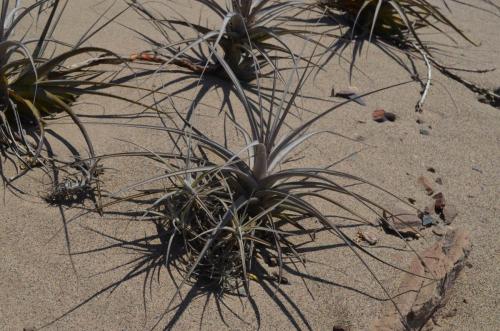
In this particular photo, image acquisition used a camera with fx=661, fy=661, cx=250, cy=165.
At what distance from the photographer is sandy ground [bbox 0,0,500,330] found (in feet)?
6.22

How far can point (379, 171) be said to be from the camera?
2.61 m

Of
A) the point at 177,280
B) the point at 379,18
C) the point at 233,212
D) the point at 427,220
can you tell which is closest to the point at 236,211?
the point at 233,212

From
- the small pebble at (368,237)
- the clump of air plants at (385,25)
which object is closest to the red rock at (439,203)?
the small pebble at (368,237)

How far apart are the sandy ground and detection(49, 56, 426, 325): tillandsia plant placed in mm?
57

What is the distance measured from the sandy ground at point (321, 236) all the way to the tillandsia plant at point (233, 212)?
0.19ft

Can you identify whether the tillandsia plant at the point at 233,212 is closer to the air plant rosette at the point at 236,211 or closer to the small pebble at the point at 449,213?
the air plant rosette at the point at 236,211

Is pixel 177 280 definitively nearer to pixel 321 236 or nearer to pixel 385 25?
pixel 321 236

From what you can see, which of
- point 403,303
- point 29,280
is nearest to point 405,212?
point 403,303

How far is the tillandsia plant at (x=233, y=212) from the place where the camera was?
1.98 m

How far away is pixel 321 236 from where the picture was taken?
2.25m

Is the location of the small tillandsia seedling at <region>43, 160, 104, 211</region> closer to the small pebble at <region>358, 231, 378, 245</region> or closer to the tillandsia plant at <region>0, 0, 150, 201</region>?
the tillandsia plant at <region>0, 0, 150, 201</region>

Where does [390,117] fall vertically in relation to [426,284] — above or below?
above

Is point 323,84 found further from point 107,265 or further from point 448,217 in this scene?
point 107,265

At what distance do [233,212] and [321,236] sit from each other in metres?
0.41
